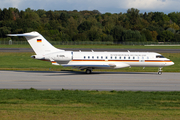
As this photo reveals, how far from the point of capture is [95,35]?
121 meters

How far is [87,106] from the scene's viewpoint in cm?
1287

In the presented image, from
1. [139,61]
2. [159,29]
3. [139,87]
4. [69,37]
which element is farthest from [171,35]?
[139,87]

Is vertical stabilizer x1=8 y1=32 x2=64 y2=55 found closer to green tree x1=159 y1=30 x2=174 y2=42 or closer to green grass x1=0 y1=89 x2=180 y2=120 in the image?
green grass x1=0 y1=89 x2=180 y2=120

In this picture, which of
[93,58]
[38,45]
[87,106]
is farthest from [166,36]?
[87,106]

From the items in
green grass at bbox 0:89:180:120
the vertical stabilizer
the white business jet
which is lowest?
green grass at bbox 0:89:180:120

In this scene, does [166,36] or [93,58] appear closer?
[93,58]

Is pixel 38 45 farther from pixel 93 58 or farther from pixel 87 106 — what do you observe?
pixel 87 106

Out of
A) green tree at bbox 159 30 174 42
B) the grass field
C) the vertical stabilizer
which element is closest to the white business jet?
the vertical stabilizer

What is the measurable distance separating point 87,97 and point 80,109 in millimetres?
2824

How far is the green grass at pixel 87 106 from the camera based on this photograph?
1098 centimetres

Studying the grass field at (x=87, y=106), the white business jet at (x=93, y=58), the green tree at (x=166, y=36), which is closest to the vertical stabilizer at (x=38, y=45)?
the white business jet at (x=93, y=58)

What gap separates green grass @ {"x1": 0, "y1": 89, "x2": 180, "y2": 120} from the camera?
36.0 ft

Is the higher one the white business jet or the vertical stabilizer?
the vertical stabilizer

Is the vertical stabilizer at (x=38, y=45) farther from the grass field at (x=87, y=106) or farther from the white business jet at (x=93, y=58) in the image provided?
the grass field at (x=87, y=106)
